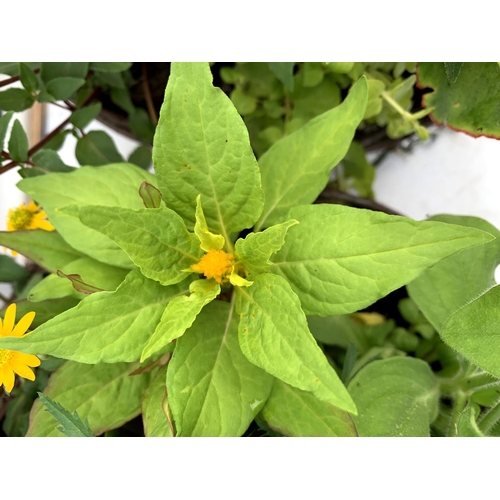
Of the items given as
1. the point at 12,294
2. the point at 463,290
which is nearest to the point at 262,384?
the point at 463,290

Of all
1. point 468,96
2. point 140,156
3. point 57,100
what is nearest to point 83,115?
point 57,100

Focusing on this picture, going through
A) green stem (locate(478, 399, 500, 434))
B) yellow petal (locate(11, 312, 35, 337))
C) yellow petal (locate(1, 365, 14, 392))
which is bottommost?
green stem (locate(478, 399, 500, 434))

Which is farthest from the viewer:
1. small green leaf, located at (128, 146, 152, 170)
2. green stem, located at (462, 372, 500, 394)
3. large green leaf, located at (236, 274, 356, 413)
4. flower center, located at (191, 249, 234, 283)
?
small green leaf, located at (128, 146, 152, 170)

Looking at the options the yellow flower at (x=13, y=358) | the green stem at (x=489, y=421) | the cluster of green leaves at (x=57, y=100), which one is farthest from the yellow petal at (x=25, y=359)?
the green stem at (x=489, y=421)

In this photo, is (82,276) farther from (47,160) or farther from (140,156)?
(140,156)

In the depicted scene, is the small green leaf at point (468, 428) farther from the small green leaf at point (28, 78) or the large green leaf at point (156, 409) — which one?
the small green leaf at point (28, 78)

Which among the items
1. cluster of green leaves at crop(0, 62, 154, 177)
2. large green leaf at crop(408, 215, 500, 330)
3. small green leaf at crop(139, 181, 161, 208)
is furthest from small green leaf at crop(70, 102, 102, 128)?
large green leaf at crop(408, 215, 500, 330)

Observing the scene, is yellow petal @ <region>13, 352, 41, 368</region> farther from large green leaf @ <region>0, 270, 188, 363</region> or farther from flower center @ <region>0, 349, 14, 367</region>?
large green leaf @ <region>0, 270, 188, 363</region>
